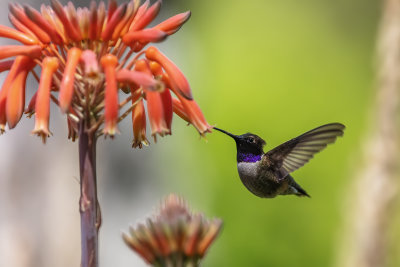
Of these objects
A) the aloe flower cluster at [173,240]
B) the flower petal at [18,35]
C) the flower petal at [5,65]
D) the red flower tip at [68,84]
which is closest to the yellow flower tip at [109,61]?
the red flower tip at [68,84]

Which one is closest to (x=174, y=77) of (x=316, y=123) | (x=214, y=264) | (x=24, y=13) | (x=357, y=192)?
(x=24, y=13)

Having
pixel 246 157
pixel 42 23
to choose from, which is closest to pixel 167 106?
pixel 42 23

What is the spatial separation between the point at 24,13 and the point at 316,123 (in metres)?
8.26

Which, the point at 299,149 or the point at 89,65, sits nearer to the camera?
the point at 89,65

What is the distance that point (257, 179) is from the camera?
15.6 feet

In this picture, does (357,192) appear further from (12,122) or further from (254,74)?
(12,122)

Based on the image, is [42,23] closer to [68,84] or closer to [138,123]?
[68,84]

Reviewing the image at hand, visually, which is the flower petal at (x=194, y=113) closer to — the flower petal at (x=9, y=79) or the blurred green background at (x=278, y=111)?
the flower petal at (x=9, y=79)

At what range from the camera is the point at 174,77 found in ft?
9.84

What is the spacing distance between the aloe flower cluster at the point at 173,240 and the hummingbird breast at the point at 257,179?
234cm

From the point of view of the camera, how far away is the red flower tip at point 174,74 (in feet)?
9.73

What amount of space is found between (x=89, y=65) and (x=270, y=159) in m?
2.34

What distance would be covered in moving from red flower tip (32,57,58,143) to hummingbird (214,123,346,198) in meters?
1.84

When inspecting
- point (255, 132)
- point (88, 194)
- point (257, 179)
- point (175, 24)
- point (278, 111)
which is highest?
point (278, 111)
